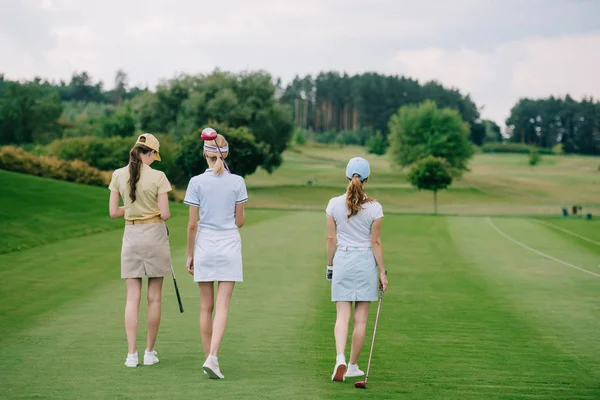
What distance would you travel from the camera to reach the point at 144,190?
8.55 m

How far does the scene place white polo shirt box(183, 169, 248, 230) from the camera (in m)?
8.23

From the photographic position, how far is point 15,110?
385 ft

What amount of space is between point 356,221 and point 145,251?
79.9 inches

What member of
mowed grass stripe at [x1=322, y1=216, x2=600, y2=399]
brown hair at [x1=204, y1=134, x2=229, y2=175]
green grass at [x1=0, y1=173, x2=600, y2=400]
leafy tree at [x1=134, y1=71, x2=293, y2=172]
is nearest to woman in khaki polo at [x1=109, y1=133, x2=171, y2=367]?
brown hair at [x1=204, y1=134, x2=229, y2=175]

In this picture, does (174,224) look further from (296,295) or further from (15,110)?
(15,110)

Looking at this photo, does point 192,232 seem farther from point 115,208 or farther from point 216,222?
point 115,208

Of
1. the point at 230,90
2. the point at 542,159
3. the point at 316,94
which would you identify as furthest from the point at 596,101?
the point at 230,90

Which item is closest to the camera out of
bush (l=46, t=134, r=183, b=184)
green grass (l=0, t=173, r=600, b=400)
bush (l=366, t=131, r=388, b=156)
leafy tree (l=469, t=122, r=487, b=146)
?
green grass (l=0, t=173, r=600, b=400)

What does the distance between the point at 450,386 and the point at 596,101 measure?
175 metres

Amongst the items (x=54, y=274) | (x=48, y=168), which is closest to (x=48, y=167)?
(x=48, y=168)

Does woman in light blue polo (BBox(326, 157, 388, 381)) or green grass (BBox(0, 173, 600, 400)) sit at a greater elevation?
woman in light blue polo (BBox(326, 157, 388, 381))

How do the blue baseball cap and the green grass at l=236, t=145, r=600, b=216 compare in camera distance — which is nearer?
the blue baseball cap

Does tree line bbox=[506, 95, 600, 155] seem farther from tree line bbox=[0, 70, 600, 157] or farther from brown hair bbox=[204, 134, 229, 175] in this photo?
brown hair bbox=[204, 134, 229, 175]

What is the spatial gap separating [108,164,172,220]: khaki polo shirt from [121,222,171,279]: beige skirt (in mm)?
123
